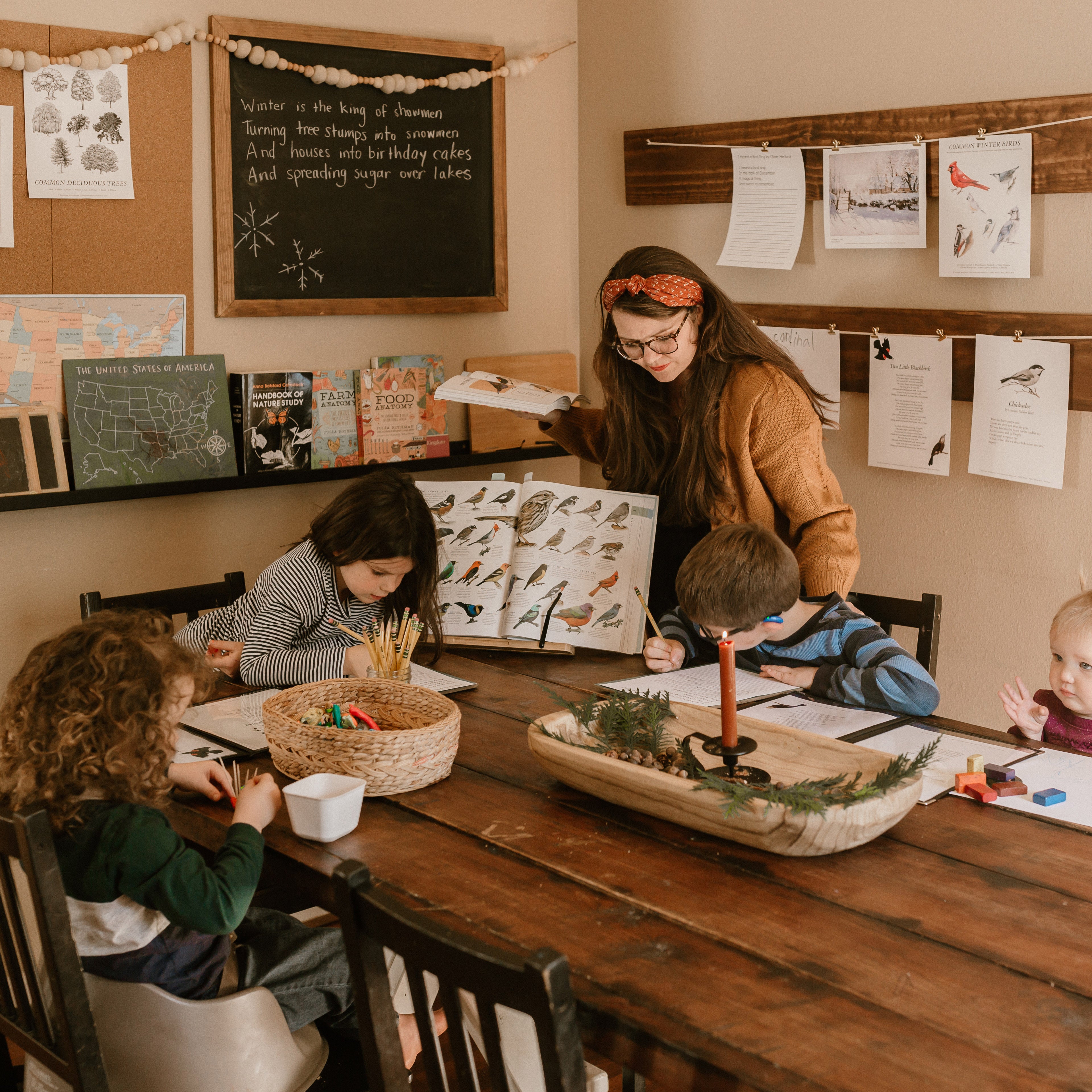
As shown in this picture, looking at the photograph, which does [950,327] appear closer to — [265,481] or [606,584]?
[606,584]

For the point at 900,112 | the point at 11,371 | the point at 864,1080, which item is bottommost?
the point at 864,1080

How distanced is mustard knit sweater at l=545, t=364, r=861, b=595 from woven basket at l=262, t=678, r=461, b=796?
3.04 feet

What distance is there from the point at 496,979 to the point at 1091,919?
73 cm

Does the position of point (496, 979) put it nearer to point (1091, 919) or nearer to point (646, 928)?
point (646, 928)

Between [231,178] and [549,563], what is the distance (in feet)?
4.32

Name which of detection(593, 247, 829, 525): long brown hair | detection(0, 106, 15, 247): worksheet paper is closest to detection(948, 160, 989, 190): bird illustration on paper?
detection(593, 247, 829, 525): long brown hair

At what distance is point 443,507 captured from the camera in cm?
257

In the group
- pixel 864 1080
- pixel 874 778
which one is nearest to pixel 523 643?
pixel 874 778

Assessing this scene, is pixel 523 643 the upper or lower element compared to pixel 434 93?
lower

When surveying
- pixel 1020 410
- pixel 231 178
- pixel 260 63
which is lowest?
pixel 1020 410

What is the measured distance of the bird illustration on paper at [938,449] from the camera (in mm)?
2680

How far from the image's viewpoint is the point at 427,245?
3.27m

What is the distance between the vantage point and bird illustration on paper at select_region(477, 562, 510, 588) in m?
2.44

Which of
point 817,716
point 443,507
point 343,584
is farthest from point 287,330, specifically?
point 817,716
